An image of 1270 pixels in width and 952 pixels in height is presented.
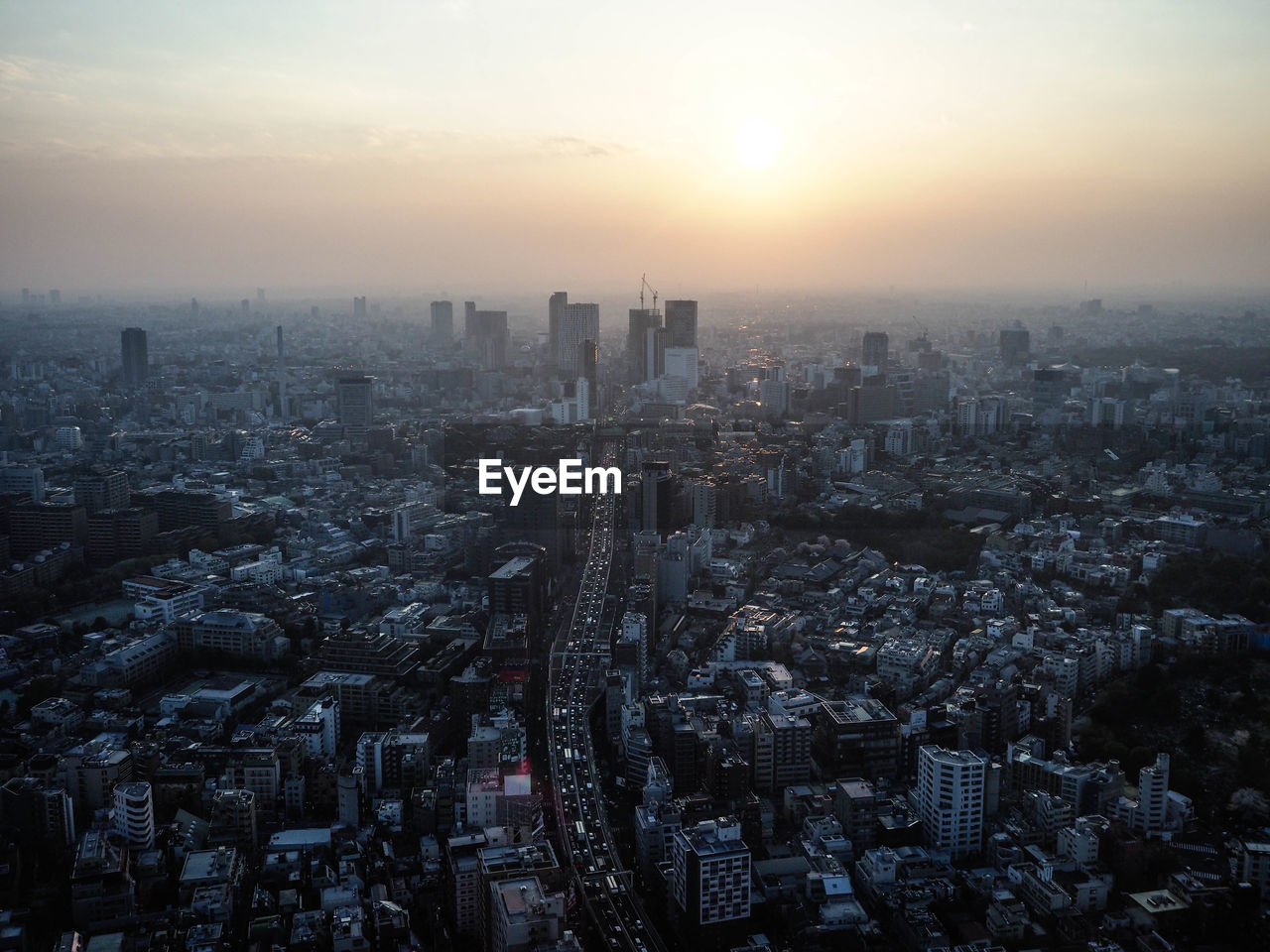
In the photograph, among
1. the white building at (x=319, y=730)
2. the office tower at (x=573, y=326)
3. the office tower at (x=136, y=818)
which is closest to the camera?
the office tower at (x=136, y=818)

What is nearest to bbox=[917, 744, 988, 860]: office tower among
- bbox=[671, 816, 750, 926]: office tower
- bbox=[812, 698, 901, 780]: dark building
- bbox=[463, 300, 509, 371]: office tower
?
bbox=[812, 698, 901, 780]: dark building

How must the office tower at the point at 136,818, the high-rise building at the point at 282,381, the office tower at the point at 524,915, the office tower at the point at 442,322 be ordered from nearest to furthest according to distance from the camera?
the office tower at the point at 524,915 → the office tower at the point at 136,818 → the high-rise building at the point at 282,381 → the office tower at the point at 442,322

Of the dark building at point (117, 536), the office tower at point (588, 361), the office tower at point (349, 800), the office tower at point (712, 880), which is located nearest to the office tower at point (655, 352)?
the office tower at point (588, 361)

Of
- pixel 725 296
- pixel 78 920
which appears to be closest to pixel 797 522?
pixel 78 920

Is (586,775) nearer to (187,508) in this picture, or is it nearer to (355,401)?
(187,508)

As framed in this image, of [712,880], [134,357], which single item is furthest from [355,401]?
[712,880]

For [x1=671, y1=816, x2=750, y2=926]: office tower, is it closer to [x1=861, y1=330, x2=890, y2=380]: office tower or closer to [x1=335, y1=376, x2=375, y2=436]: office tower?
[x1=335, y1=376, x2=375, y2=436]: office tower

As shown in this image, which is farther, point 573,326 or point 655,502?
point 573,326

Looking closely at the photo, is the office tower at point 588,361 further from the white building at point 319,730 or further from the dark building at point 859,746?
the dark building at point 859,746
